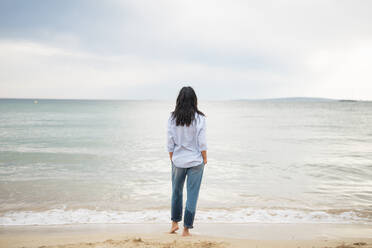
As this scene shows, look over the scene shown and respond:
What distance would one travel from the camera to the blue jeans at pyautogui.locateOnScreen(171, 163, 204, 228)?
379 centimetres

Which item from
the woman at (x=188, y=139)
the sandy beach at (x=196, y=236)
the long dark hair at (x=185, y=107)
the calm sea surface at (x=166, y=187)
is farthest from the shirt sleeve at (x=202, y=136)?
the calm sea surface at (x=166, y=187)

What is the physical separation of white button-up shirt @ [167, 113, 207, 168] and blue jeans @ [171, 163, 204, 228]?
0.10 metres

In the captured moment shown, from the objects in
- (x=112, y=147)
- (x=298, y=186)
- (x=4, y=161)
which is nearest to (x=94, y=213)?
(x=298, y=186)

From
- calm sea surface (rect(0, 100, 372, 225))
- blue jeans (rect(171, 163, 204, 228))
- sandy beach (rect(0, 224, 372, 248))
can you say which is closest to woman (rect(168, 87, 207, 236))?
blue jeans (rect(171, 163, 204, 228))

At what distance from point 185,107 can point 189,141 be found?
0.46 meters

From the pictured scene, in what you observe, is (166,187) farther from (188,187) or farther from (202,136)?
(202,136)

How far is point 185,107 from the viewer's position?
367 centimetres

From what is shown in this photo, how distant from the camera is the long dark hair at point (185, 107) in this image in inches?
144

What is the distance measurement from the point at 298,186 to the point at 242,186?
1.61 meters

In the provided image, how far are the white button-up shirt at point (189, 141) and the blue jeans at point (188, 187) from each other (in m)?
0.10

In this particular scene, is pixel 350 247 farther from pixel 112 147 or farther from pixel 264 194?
pixel 112 147

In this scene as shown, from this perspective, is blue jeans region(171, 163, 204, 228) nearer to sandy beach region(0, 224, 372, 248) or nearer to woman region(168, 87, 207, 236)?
woman region(168, 87, 207, 236)

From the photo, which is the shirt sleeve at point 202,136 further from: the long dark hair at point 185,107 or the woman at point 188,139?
the long dark hair at point 185,107

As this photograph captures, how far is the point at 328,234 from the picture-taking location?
4.68 m
